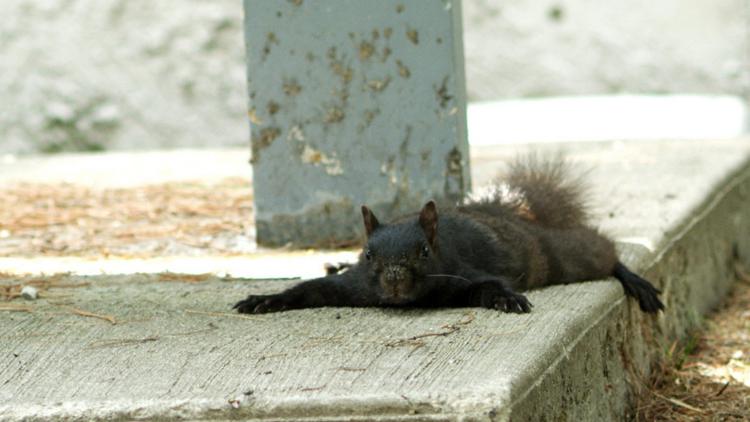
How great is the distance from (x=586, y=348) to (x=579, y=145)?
5213 millimetres

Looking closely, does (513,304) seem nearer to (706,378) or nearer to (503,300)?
(503,300)


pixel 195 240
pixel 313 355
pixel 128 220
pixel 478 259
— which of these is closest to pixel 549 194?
pixel 478 259

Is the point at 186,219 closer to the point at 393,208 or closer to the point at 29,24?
the point at 393,208

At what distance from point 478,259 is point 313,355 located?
3.50ft

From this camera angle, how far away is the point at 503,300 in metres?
3.69

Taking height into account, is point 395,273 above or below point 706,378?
above

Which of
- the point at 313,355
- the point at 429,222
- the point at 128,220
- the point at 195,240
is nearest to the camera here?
the point at 313,355

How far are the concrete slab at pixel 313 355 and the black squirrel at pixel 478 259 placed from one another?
8cm

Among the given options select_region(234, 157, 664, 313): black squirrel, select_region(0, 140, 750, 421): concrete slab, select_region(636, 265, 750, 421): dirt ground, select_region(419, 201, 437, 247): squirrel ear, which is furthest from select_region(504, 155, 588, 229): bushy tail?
select_region(419, 201, 437, 247): squirrel ear

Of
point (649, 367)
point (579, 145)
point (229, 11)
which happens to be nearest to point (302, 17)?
point (649, 367)

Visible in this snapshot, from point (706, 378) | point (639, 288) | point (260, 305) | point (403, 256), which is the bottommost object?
point (706, 378)

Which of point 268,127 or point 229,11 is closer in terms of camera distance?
point 268,127

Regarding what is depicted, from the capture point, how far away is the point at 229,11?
10.7 meters

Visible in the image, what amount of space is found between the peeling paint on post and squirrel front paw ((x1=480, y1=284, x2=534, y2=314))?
1547mm
